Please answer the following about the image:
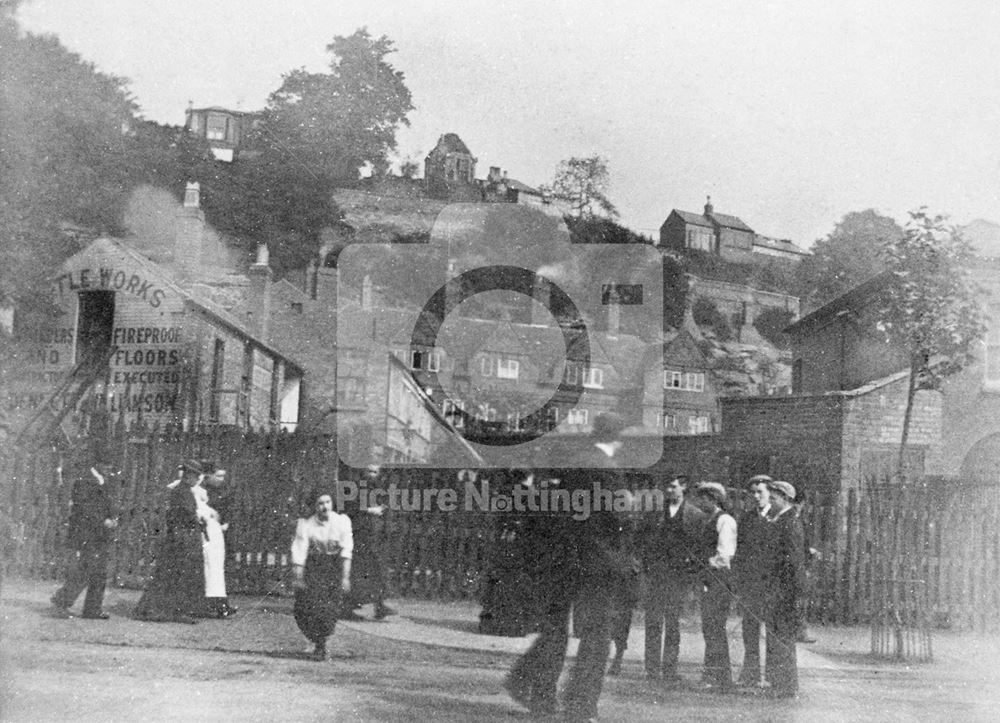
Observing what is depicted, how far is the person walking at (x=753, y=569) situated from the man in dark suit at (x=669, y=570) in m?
0.29

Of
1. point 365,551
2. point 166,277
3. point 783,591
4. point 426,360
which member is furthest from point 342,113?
point 783,591

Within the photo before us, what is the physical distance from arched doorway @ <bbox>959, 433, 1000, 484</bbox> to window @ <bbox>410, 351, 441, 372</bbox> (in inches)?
145

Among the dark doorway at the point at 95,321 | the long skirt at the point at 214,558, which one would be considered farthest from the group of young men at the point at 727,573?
the dark doorway at the point at 95,321

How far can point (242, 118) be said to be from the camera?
648cm

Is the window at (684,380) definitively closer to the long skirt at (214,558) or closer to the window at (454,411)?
the window at (454,411)

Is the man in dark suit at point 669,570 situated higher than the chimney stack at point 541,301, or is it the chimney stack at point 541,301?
the chimney stack at point 541,301

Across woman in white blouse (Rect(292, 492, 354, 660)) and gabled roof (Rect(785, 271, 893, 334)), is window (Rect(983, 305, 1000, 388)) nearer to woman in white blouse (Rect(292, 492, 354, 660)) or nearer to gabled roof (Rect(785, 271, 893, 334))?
gabled roof (Rect(785, 271, 893, 334))

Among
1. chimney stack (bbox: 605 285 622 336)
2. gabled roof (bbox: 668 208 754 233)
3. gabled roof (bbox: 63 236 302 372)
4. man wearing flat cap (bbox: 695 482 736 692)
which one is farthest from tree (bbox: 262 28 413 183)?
man wearing flat cap (bbox: 695 482 736 692)

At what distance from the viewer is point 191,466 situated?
6.44 meters

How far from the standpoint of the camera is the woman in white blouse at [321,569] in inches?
240

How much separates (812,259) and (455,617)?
348 centimetres

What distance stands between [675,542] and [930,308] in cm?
238

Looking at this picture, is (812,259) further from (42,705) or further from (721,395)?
(42,705)

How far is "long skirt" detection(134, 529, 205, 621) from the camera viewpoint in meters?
6.37
